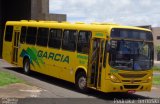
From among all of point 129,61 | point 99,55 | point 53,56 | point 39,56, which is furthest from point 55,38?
point 129,61

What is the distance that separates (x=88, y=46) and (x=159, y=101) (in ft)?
12.1

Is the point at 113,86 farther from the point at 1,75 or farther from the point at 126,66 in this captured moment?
the point at 1,75

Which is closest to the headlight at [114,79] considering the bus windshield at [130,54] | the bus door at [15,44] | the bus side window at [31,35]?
the bus windshield at [130,54]

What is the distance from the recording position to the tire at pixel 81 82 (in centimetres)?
1900

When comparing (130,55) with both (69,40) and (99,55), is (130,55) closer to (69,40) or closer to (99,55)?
(99,55)

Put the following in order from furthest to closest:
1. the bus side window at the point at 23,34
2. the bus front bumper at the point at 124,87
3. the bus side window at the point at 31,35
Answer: the bus side window at the point at 23,34 < the bus side window at the point at 31,35 < the bus front bumper at the point at 124,87

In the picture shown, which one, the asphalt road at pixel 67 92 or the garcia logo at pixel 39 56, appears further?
the garcia logo at pixel 39 56

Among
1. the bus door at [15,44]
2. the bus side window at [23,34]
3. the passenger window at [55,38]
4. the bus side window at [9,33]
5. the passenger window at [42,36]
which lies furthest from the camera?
the bus side window at [9,33]

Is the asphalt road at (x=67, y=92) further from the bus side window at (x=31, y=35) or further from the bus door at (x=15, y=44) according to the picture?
the bus door at (x=15, y=44)

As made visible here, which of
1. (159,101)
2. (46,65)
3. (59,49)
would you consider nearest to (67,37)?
(59,49)

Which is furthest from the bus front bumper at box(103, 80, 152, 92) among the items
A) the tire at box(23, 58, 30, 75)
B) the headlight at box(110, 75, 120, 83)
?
the tire at box(23, 58, 30, 75)

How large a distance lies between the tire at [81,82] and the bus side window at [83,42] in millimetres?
949

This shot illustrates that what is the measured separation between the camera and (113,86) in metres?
17.5

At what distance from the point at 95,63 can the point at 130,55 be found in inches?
56.5
